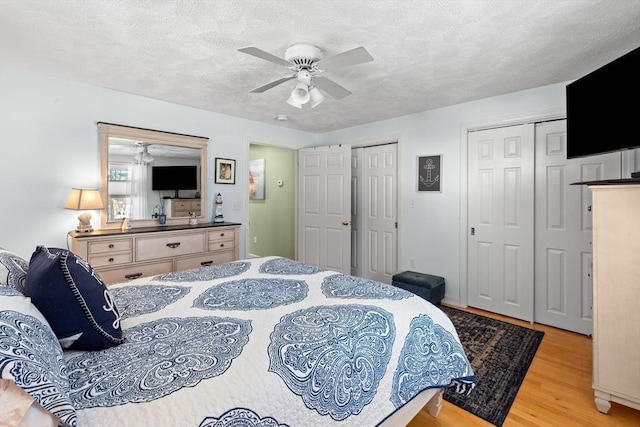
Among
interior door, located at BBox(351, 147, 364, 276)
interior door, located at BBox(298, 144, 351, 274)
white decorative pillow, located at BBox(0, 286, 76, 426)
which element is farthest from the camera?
interior door, located at BBox(351, 147, 364, 276)

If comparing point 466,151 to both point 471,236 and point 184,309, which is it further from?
point 184,309

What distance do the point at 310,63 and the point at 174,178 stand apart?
223 centimetres

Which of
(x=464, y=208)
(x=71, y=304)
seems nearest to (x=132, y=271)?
(x=71, y=304)

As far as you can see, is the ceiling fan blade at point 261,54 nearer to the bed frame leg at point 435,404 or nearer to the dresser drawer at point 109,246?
the dresser drawer at point 109,246

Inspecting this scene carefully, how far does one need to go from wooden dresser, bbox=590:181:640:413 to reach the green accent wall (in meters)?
4.41

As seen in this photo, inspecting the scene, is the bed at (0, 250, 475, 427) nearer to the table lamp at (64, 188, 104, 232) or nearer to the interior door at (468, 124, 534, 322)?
the table lamp at (64, 188, 104, 232)

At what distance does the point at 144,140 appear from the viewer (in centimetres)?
327

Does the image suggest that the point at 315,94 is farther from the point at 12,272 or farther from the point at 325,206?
the point at 325,206

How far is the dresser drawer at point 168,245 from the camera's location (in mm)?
2932

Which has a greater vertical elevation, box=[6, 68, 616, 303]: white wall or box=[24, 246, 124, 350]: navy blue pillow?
box=[6, 68, 616, 303]: white wall

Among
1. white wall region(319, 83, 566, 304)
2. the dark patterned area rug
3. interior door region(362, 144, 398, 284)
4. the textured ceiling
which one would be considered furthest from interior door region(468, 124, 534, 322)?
interior door region(362, 144, 398, 284)

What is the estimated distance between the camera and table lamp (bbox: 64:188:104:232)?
2.68 m

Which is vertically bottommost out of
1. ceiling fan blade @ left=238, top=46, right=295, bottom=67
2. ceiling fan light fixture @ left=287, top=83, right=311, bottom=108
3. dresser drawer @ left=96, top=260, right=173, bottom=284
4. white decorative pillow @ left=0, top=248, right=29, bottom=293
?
dresser drawer @ left=96, top=260, right=173, bottom=284

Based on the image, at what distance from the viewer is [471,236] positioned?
347 cm
